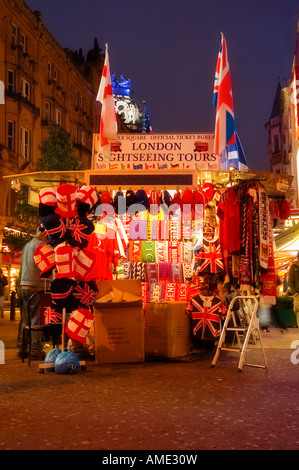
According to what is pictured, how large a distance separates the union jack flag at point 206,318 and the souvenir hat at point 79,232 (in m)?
2.25

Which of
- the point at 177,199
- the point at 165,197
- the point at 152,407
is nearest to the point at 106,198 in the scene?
the point at 165,197

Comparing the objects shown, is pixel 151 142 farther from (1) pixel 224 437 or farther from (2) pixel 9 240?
(2) pixel 9 240

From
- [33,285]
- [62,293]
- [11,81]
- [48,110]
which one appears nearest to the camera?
[62,293]

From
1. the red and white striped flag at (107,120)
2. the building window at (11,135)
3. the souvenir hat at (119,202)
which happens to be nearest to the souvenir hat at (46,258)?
the souvenir hat at (119,202)

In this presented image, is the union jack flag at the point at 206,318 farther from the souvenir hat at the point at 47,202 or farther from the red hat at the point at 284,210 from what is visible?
the souvenir hat at the point at 47,202

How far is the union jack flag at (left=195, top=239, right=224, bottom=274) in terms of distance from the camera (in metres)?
9.16

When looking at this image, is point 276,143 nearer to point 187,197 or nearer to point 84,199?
point 187,197

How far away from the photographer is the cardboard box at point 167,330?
8.60 meters

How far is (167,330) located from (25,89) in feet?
98.0

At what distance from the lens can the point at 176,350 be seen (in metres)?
8.62

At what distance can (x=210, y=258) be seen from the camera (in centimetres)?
923

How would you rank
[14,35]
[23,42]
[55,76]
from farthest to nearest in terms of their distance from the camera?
[55,76] → [23,42] → [14,35]

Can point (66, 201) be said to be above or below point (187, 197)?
below

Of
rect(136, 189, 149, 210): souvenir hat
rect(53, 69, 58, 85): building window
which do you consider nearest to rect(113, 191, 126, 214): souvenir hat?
rect(136, 189, 149, 210): souvenir hat
